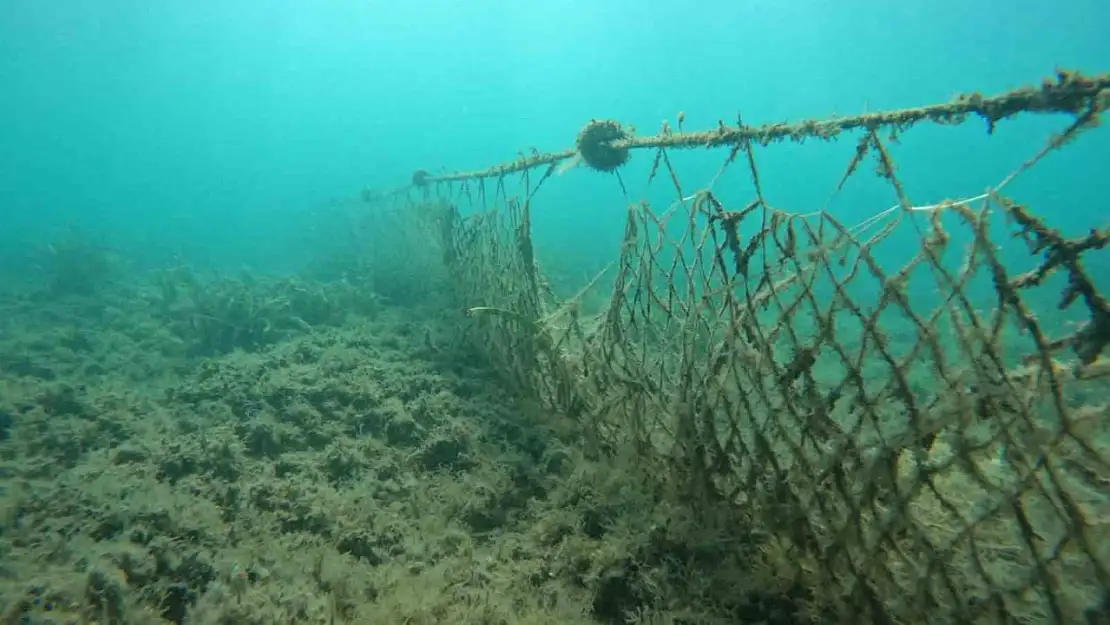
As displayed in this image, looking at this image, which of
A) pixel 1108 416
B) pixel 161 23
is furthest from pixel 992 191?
pixel 161 23

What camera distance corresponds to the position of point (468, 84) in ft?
425

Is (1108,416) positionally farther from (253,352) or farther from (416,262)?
(416,262)

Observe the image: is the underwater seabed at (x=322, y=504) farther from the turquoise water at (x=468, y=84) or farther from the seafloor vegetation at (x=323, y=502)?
the turquoise water at (x=468, y=84)

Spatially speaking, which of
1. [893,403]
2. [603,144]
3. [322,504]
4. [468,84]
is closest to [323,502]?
[322,504]

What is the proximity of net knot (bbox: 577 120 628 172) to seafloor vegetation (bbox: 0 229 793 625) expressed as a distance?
7.76 feet

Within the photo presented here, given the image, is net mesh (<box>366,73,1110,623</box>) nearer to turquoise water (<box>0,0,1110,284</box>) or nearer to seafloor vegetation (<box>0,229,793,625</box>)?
seafloor vegetation (<box>0,229,793,625</box>)

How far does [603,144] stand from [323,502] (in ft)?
12.2

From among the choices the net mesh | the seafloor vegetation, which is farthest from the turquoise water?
the net mesh

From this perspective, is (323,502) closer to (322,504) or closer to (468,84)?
(322,504)

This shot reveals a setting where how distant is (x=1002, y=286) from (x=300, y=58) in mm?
151939

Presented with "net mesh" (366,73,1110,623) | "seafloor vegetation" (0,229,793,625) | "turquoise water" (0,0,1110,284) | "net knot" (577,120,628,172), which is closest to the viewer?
"net mesh" (366,73,1110,623)

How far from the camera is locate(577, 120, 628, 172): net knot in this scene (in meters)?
4.52

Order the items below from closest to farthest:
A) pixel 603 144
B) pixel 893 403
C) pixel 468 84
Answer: pixel 893 403 → pixel 603 144 → pixel 468 84

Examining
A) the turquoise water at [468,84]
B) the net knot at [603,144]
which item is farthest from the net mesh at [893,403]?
the turquoise water at [468,84]
